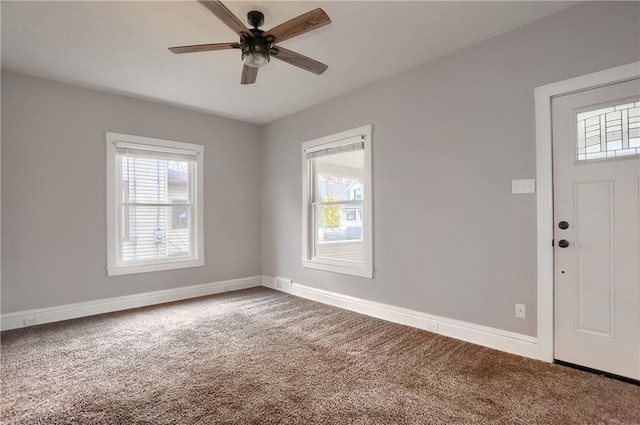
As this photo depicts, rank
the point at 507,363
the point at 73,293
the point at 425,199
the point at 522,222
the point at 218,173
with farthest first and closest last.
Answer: the point at 218,173, the point at 73,293, the point at 425,199, the point at 522,222, the point at 507,363

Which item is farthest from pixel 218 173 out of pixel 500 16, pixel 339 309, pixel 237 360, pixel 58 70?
pixel 500 16

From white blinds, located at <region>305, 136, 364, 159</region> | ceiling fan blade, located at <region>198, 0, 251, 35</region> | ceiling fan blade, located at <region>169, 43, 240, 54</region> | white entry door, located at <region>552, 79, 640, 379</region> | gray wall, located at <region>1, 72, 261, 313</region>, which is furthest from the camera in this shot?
white blinds, located at <region>305, 136, 364, 159</region>

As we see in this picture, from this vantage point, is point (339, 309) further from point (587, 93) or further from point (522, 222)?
point (587, 93)

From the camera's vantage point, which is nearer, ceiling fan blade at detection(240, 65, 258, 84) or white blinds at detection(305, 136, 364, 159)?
ceiling fan blade at detection(240, 65, 258, 84)

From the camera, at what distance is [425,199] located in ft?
10.6

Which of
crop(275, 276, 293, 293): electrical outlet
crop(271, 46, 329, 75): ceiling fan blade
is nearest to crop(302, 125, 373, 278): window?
crop(275, 276, 293, 293): electrical outlet

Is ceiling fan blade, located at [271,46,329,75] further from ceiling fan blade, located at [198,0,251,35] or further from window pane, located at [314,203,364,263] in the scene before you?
window pane, located at [314,203,364,263]

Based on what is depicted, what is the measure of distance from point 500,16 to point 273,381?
126 inches

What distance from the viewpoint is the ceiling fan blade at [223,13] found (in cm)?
182

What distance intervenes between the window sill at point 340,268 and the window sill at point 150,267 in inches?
62.1

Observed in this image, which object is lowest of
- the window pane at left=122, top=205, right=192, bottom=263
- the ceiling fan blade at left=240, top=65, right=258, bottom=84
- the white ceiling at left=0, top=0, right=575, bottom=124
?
the window pane at left=122, top=205, right=192, bottom=263

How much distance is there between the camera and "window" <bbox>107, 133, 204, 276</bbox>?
396cm

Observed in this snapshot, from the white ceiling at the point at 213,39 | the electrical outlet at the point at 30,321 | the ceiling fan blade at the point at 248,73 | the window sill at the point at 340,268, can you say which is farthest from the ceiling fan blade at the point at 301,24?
the electrical outlet at the point at 30,321

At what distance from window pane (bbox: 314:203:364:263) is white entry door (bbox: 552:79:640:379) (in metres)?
2.00
